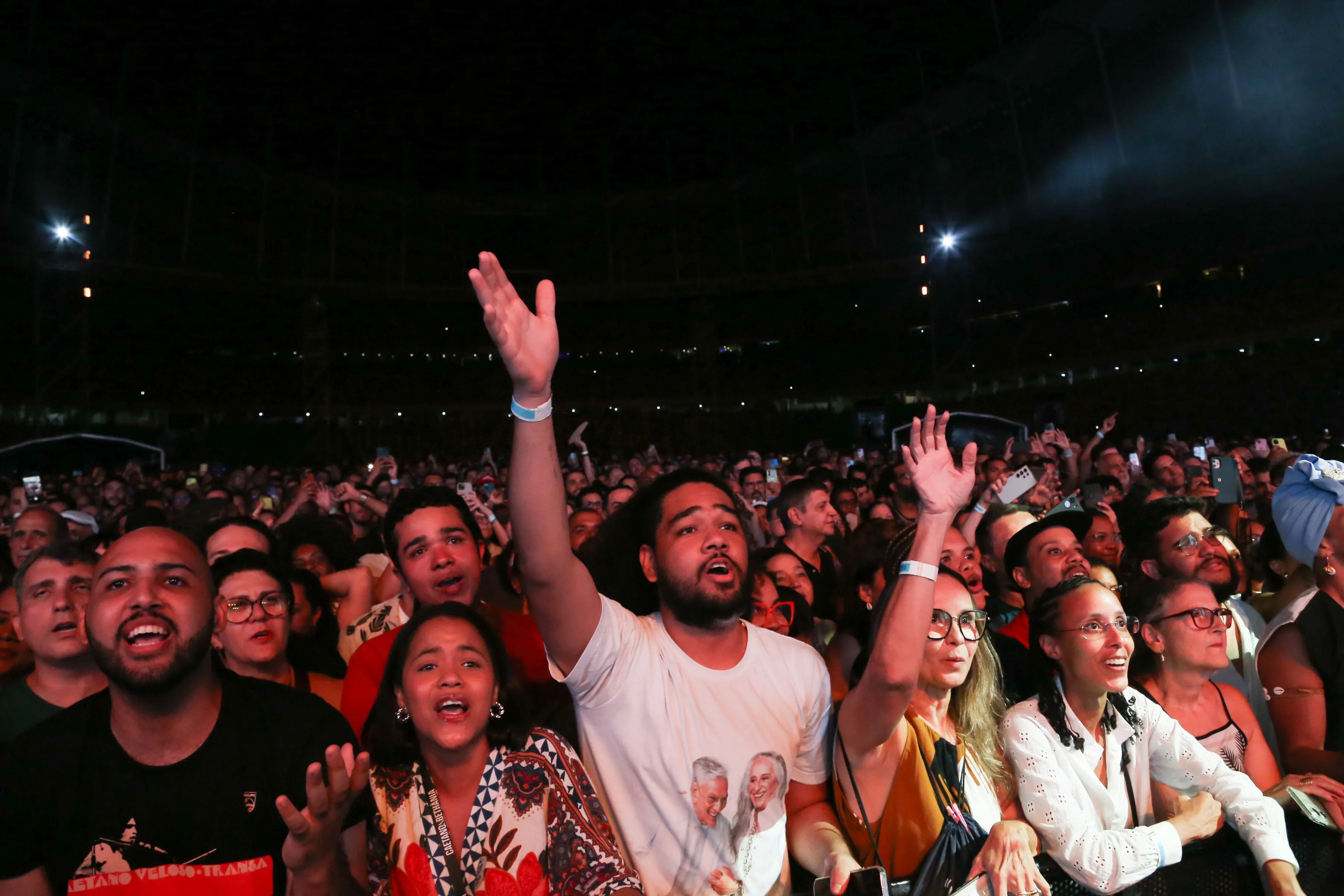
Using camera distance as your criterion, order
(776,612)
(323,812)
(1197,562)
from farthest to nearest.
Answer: (1197,562), (776,612), (323,812)

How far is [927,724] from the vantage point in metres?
2.70

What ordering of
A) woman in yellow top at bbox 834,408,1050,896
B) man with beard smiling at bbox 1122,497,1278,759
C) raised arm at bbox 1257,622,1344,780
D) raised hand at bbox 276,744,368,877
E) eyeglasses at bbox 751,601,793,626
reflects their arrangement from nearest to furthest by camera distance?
raised hand at bbox 276,744,368,877 → woman in yellow top at bbox 834,408,1050,896 → raised arm at bbox 1257,622,1344,780 → man with beard smiling at bbox 1122,497,1278,759 → eyeglasses at bbox 751,601,793,626

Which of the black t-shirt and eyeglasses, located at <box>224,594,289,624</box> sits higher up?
eyeglasses, located at <box>224,594,289,624</box>

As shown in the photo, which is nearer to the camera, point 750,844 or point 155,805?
point 155,805

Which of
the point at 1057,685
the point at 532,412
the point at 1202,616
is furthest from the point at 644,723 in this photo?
the point at 1202,616

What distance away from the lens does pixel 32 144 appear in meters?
19.5

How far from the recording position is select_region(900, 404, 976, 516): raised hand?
2561 mm

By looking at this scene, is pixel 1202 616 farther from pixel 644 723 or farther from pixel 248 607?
pixel 248 607

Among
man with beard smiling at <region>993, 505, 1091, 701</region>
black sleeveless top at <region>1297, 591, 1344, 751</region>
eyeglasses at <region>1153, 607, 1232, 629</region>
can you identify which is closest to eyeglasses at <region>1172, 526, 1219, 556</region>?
man with beard smiling at <region>993, 505, 1091, 701</region>

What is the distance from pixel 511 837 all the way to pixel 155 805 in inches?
32.0

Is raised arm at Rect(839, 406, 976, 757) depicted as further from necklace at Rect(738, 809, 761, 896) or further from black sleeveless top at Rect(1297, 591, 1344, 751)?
black sleeveless top at Rect(1297, 591, 1344, 751)

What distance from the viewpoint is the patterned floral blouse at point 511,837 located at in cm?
233

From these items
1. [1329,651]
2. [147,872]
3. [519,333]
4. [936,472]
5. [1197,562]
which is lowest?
[147,872]

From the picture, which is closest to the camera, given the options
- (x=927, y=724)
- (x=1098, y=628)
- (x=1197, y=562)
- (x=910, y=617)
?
(x=910, y=617)
